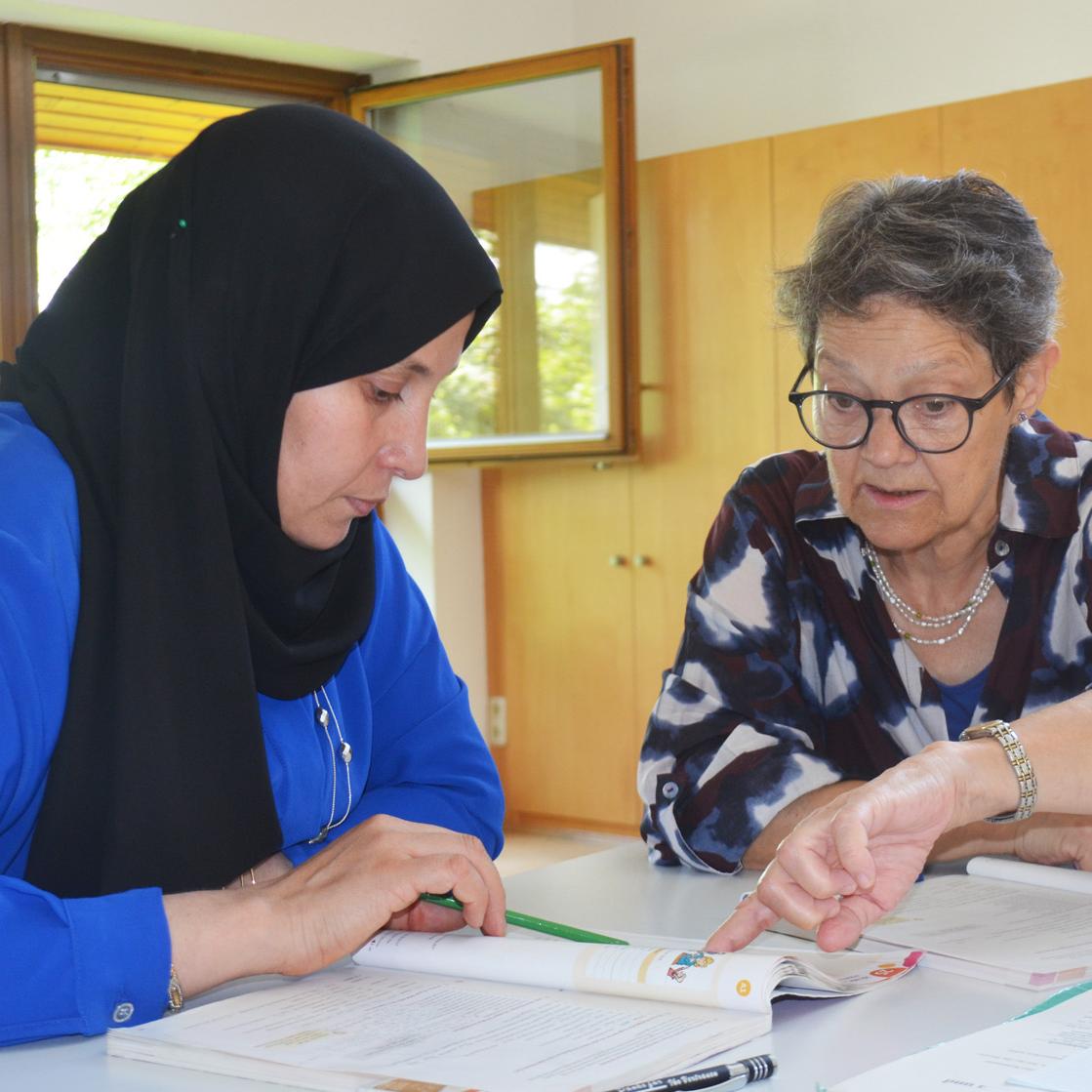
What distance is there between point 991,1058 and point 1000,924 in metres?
0.35

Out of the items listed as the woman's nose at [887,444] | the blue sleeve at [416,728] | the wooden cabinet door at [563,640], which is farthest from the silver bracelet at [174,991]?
the wooden cabinet door at [563,640]

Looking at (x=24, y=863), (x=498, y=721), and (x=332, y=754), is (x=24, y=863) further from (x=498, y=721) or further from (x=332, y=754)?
(x=498, y=721)

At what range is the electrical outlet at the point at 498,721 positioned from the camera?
4.94 metres

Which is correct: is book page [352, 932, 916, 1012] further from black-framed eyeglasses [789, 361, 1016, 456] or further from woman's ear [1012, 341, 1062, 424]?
woman's ear [1012, 341, 1062, 424]

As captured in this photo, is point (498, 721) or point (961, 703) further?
point (498, 721)

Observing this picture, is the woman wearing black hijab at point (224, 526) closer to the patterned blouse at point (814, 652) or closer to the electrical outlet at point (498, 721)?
the patterned blouse at point (814, 652)

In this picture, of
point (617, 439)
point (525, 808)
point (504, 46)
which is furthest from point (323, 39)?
point (525, 808)

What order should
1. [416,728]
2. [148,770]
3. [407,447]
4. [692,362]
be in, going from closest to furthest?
[148,770] < [407,447] < [416,728] < [692,362]

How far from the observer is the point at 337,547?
4.66 feet

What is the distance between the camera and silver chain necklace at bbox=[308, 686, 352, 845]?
55.2 inches

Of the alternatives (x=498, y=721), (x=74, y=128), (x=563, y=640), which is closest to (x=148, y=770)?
(x=74, y=128)

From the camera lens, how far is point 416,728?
154cm

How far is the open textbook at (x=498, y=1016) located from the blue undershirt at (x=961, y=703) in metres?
→ 0.56

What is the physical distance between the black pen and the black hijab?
524 millimetres
